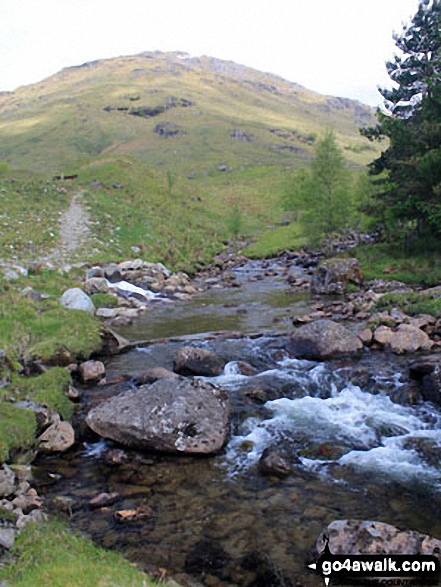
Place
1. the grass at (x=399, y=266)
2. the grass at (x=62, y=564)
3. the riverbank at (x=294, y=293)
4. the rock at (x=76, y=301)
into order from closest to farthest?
the grass at (x=62, y=564), the riverbank at (x=294, y=293), the rock at (x=76, y=301), the grass at (x=399, y=266)

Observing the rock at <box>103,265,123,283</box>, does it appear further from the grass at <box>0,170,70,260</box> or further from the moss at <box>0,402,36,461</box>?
the moss at <box>0,402,36,461</box>

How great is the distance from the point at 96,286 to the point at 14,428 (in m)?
17.6

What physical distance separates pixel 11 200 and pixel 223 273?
22.6 meters

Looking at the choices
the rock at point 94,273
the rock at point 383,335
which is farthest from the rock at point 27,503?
the rock at point 94,273

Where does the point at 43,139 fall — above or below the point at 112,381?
above

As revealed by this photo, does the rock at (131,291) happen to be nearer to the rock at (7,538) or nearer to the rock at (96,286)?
the rock at (96,286)

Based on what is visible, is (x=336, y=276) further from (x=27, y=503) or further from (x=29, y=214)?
(x=29, y=214)

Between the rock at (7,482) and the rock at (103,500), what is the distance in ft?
4.98

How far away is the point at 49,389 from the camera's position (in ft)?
44.8

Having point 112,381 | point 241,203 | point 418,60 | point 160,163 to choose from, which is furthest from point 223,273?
point 160,163

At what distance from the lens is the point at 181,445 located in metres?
11.1

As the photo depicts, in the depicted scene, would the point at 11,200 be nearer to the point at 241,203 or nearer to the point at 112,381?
the point at 112,381

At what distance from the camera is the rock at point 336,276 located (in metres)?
29.1

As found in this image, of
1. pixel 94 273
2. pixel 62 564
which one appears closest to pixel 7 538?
pixel 62 564
